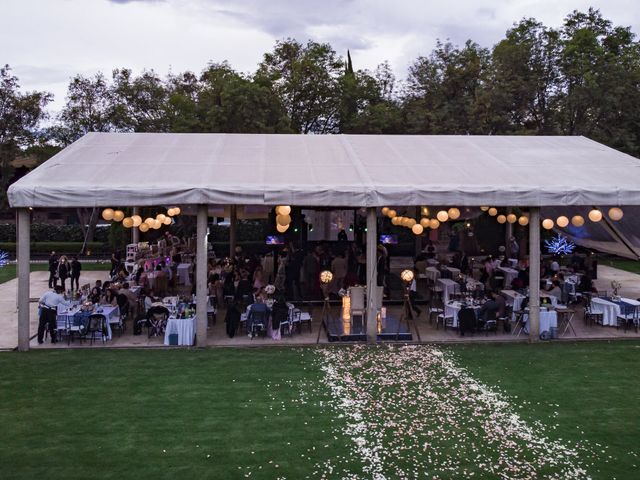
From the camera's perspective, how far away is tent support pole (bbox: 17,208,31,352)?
12828 mm

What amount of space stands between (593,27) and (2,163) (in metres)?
31.6

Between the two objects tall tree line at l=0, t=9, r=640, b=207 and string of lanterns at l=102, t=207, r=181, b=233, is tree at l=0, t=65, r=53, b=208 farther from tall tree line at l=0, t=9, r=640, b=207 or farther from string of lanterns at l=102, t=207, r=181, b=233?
string of lanterns at l=102, t=207, r=181, b=233

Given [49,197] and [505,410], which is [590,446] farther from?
[49,197]

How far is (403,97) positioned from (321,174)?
73.3 feet

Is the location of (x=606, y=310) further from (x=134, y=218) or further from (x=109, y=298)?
(x=109, y=298)

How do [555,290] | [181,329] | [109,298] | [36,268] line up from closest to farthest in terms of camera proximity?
[181,329]
[109,298]
[555,290]
[36,268]

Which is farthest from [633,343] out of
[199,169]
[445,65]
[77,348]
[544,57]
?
[445,65]

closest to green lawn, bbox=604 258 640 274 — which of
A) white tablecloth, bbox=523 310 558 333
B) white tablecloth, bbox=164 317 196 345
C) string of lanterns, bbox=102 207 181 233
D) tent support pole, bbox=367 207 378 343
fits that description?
white tablecloth, bbox=523 310 558 333

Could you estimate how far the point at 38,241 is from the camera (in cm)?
3350

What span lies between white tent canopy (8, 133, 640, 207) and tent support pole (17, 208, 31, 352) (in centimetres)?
71

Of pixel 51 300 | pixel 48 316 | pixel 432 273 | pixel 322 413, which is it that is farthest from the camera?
pixel 432 273

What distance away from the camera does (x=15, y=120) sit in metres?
33.5

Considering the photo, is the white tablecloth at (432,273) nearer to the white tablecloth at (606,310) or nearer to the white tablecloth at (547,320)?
the white tablecloth at (606,310)

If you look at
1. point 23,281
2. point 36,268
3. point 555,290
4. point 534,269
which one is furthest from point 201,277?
point 36,268
